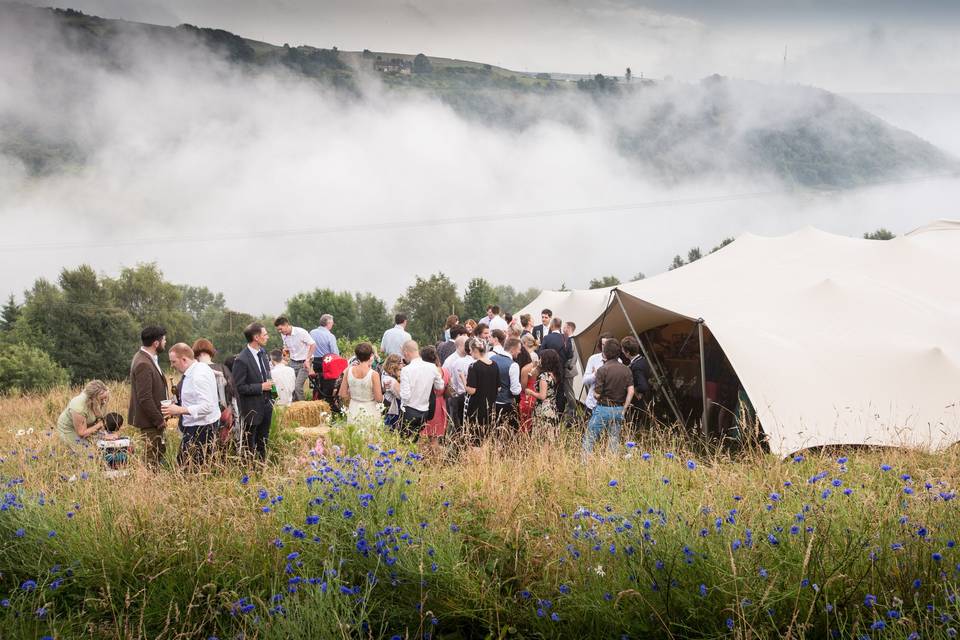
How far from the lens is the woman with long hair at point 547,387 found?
9.02 metres

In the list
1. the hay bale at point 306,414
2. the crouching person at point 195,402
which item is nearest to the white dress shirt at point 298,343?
the hay bale at point 306,414

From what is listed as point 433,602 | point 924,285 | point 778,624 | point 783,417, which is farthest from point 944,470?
point 924,285

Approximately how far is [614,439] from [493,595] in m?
4.21

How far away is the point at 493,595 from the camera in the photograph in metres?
4.02

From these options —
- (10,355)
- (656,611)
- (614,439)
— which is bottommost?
(10,355)

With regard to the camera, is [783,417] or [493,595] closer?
[493,595]

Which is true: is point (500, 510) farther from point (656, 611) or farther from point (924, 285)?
point (924, 285)

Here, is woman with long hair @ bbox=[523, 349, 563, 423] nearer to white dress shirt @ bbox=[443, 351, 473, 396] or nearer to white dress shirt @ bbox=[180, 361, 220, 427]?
white dress shirt @ bbox=[443, 351, 473, 396]

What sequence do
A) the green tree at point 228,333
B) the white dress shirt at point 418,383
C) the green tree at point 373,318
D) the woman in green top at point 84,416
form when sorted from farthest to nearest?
the green tree at point 373,318 < the green tree at point 228,333 < the white dress shirt at point 418,383 < the woman in green top at point 84,416

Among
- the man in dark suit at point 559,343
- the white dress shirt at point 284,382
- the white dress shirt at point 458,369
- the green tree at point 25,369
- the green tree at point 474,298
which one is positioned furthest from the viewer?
the green tree at point 474,298

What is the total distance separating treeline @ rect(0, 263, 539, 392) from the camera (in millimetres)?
54031

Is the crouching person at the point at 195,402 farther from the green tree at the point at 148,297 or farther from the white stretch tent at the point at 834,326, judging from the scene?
the green tree at the point at 148,297

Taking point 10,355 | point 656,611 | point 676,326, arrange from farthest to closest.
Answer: point 10,355, point 676,326, point 656,611

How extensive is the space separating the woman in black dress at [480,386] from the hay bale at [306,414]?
2881mm
